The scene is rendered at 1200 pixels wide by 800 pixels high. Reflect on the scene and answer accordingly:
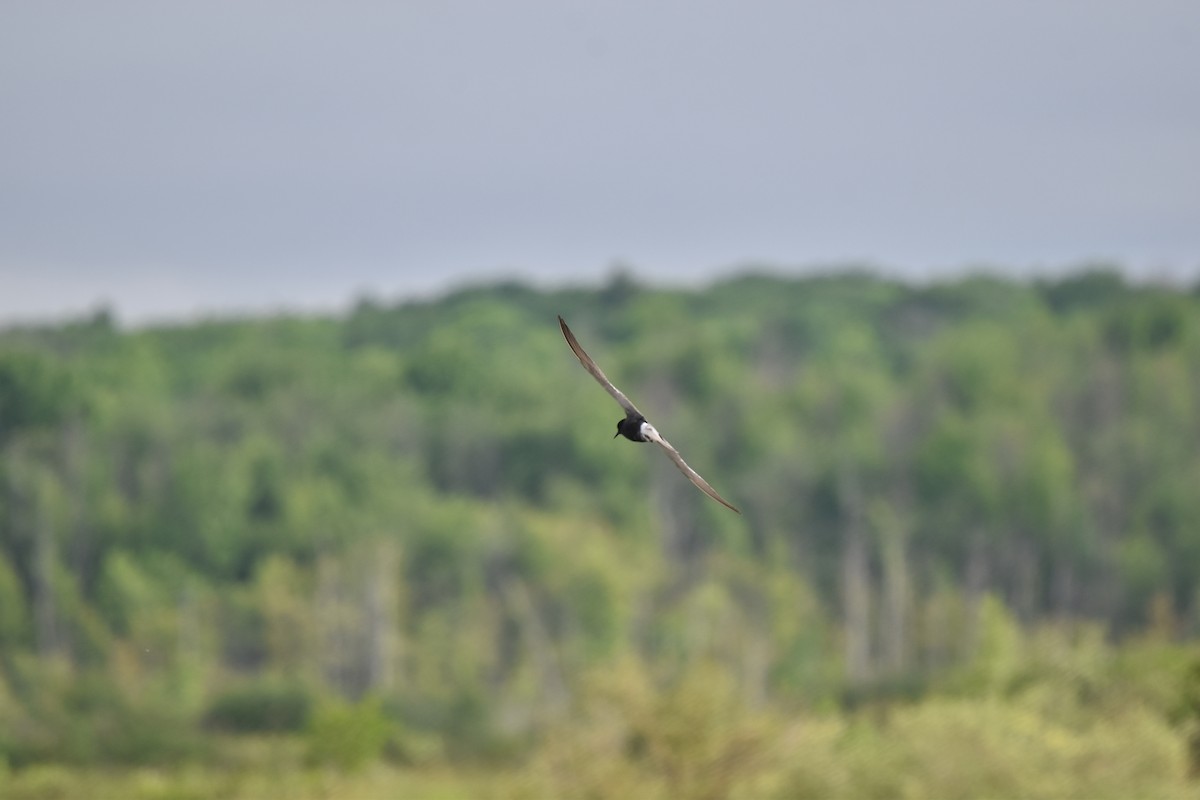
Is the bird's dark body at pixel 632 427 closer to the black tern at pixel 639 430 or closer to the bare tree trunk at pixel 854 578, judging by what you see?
the black tern at pixel 639 430

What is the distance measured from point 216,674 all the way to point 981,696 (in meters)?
43.8

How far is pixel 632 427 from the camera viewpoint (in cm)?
1422

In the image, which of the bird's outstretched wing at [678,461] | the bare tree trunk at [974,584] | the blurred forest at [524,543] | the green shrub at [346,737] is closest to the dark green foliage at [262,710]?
the blurred forest at [524,543]

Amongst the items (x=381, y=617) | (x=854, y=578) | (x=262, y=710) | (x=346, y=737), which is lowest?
(x=262, y=710)

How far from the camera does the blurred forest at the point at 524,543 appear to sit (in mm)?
70562

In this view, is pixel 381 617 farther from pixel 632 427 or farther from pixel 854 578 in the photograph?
pixel 632 427

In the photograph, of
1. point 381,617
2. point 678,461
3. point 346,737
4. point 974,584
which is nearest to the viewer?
point 678,461

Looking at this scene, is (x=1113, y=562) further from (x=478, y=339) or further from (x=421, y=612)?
(x=478, y=339)

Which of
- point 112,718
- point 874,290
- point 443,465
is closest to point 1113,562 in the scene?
point 443,465

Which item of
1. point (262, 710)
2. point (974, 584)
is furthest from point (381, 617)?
point (974, 584)

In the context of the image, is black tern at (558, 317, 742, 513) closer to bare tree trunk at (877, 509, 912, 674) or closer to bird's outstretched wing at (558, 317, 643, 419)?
bird's outstretched wing at (558, 317, 643, 419)

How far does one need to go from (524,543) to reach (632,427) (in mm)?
81740

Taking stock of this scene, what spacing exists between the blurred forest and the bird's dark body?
34892 mm

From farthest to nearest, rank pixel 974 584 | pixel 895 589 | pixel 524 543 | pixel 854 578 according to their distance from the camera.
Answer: pixel 854 578
pixel 974 584
pixel 895 589
pixel 524 543
